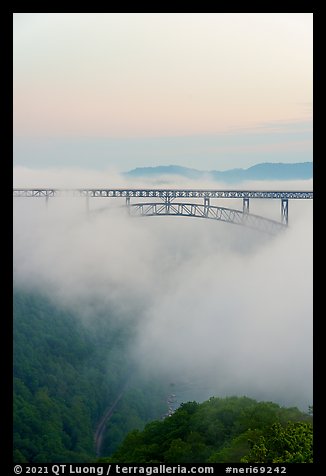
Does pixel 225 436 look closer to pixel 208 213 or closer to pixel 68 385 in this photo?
pixel 68 385

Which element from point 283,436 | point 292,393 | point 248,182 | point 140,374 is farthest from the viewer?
point 248,182

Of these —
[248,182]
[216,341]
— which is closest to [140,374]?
[216,341]

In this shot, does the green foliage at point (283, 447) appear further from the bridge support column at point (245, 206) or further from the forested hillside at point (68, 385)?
the bridge support column at point (245, 206)

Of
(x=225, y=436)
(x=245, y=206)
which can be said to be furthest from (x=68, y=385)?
(x=245, y=206)

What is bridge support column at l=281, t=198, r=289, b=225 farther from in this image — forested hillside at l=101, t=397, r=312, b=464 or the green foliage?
the green foliage

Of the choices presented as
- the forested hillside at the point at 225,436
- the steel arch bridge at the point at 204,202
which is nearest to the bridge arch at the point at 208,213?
the steel arch bridge at the point at 204,202
